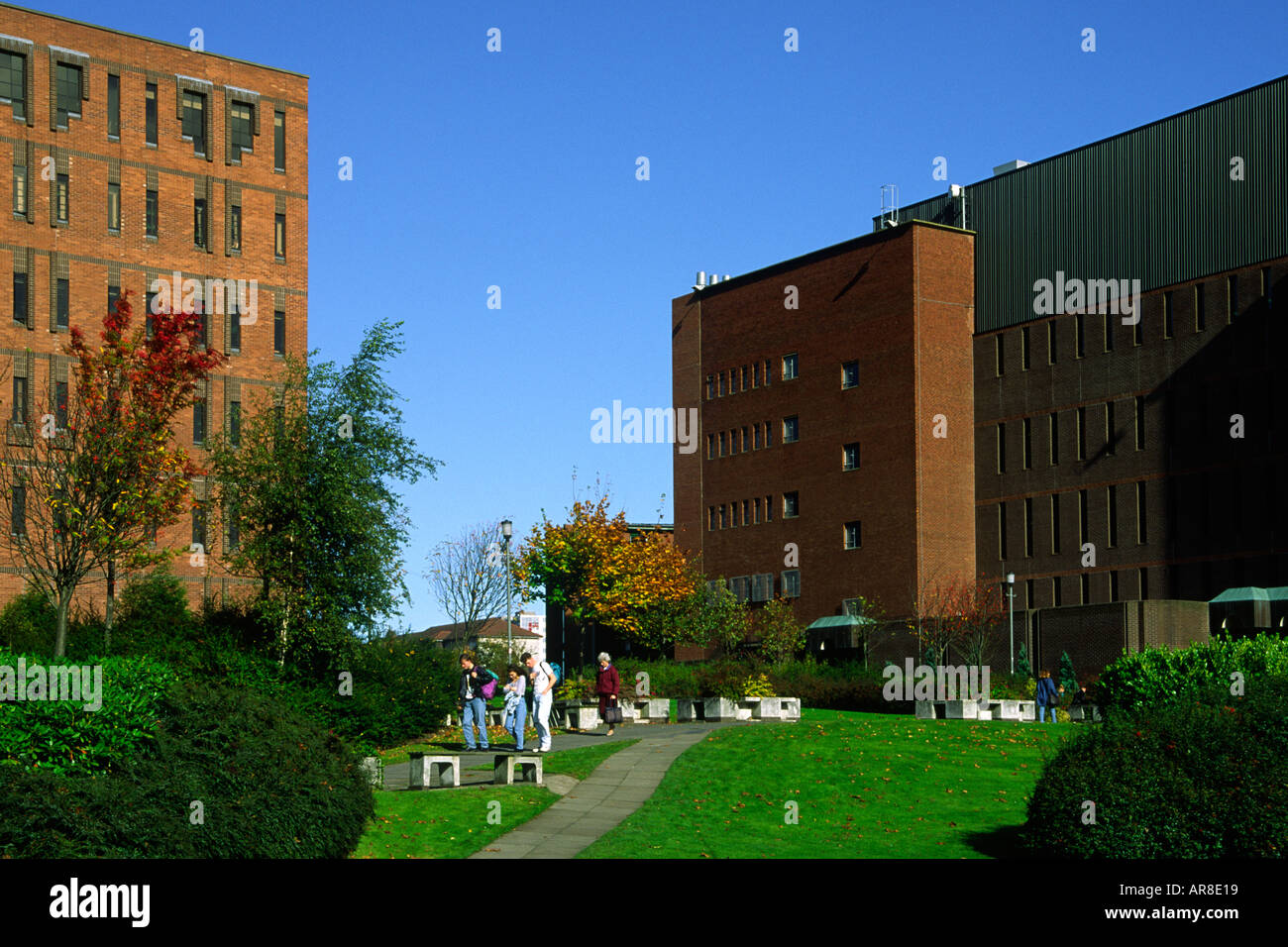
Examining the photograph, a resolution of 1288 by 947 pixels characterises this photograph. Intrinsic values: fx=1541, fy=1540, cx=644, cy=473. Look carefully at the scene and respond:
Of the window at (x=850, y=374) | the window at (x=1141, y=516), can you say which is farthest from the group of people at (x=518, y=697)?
the window at (x=850, y=374)

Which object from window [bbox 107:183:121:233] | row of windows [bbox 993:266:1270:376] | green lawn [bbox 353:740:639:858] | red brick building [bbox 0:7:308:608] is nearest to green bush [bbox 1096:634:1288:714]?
green lawn [bbox 353:740:639:858]

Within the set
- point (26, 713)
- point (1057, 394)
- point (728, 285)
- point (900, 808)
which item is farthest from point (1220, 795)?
point (728, 285)

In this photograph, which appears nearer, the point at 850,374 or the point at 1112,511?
the point at 1112,511

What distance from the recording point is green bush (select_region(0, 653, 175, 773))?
1923 cm

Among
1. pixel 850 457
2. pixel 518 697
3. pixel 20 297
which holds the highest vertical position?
pixel 20 297

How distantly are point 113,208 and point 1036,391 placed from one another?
4006 cm

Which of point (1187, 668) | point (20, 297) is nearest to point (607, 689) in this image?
point (1187, 668)

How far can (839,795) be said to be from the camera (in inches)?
899

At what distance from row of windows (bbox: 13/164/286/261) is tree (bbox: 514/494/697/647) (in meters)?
20.3

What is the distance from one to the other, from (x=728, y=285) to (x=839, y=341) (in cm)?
931

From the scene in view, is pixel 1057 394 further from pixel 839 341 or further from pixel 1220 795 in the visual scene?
pixel 1220 795

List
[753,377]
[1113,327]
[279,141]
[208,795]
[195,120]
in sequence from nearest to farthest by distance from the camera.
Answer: [208,795], [195,120], [279,141], [1113,327], [753,377]

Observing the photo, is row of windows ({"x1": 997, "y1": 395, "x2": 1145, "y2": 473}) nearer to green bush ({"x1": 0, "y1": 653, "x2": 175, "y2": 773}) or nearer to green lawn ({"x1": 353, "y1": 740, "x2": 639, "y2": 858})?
green lawn ({"x1": 353, "y1": 740, "x2": 639, "y2": 858})

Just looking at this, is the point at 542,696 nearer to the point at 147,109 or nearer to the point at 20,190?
the point at 20,190
